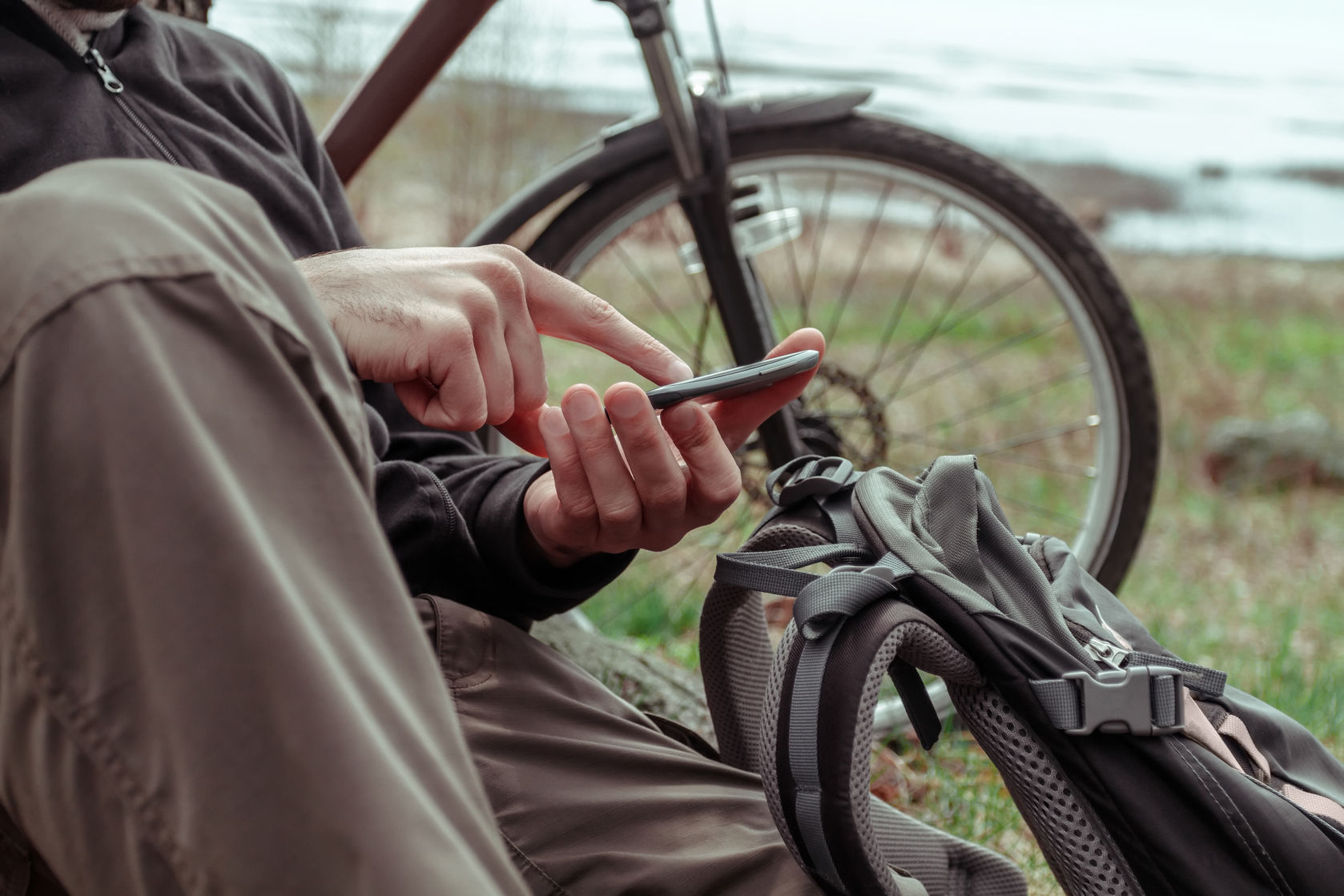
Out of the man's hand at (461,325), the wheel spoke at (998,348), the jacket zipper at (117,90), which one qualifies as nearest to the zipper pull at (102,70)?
the jacket zipper at (117,90)

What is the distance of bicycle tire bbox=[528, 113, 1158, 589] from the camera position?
157 cm

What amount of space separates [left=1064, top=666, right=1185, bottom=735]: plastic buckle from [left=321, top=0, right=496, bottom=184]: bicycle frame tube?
1171 millimetres

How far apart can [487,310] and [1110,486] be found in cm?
121

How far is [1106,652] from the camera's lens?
0.82 metres

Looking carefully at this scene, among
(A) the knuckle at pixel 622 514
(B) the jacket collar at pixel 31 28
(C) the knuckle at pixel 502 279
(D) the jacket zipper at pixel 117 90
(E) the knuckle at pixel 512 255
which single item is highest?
(B) the jacket collar at pixel 31 28

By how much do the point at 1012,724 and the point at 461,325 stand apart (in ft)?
1.55

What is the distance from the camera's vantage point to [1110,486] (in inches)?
65.2

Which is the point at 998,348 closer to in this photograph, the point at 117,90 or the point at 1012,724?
the point at 1012,724

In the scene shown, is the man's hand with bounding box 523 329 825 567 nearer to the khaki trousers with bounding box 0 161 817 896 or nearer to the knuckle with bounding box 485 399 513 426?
the knuckle with bounding box 485 399 513 426

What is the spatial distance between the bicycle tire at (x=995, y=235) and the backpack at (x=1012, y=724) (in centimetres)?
75

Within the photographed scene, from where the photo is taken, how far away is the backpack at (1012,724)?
0.70 meters

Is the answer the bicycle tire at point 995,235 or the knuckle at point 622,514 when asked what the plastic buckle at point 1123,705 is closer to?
the knuckle at point 622,514

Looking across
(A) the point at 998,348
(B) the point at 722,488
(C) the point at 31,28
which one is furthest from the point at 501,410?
(A) the point at 998,348

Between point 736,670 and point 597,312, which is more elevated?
point 597,312
